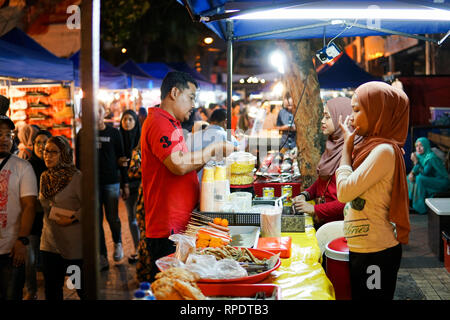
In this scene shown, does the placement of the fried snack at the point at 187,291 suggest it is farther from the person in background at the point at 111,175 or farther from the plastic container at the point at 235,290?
the person in background at the point at 111,175

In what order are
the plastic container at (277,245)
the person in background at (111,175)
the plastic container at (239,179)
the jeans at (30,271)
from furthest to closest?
1. the person in background at (111,175)
2. the jeans at (30,271)
3. the plastic container at (239,179)
4. the plastic container at (277,245)

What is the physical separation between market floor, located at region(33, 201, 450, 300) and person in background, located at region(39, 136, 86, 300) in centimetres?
72

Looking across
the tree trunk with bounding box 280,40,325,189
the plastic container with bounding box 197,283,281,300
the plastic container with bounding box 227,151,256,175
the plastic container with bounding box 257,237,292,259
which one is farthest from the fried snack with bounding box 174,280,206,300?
the tree trunk with bounding box 280,40,325,189

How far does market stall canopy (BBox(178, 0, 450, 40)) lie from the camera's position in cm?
341

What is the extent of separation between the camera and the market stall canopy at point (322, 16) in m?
3.41


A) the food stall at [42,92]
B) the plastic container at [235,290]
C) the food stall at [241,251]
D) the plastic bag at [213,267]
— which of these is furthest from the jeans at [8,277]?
the food stall at [42,92]

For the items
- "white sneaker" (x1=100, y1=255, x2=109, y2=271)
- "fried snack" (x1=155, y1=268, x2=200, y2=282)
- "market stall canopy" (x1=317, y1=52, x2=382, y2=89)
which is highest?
"market stall canopy" (x1=317, y1=52, x2=382, y2=89)

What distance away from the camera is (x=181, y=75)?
345 centimetres

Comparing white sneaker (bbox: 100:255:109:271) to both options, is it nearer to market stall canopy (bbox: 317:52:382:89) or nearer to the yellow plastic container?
the yellow plastic container

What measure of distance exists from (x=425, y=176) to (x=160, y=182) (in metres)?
7.29

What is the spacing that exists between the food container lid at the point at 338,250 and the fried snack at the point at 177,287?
1.33 meters

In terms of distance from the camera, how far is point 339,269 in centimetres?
317

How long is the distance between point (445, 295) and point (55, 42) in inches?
946

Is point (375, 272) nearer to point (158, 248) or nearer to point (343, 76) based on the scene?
point (158, 248)
